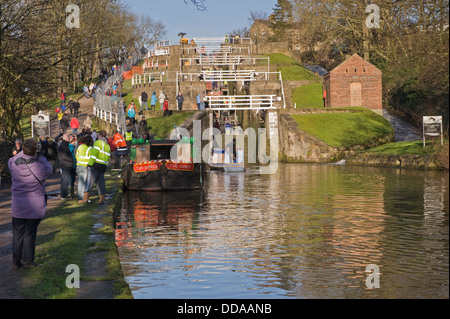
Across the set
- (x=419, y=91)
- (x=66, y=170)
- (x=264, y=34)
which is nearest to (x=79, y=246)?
(x=66, y=170)

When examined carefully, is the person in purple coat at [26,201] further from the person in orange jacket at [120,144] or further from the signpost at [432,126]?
the signpost at [432,126]

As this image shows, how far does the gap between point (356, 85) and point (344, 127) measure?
10.6 meters

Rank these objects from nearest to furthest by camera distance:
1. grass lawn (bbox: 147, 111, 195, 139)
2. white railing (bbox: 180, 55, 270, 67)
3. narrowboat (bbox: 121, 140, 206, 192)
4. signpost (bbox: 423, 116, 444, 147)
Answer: narrowboat (bbox: 121, 140, 206, 192) → signpost (bbox: 423, 116, 444, 147) → grass lawn (bbox: 147, 111, 195, 139) → white railing (bbox: 180, 55, 270, 67)

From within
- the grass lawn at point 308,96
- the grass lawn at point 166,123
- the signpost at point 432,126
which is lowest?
the signpost at point 432,126

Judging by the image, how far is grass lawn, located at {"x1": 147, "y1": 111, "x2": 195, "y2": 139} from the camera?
46.4 m

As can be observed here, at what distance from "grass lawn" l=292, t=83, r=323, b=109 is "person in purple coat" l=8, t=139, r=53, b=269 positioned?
5332cm

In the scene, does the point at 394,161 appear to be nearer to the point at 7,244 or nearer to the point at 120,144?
the point at 120,144

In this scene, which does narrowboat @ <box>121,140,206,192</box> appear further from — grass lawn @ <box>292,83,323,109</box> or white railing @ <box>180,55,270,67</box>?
white railing @ <box>180,55,270,67</box>

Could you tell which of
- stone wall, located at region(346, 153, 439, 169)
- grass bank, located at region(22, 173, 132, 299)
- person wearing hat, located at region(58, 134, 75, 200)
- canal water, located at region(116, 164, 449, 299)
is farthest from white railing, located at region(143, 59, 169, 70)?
grass bank, located at region(22, 173, 132, 299)

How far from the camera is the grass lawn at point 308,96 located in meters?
65.0

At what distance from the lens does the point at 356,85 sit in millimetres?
59000

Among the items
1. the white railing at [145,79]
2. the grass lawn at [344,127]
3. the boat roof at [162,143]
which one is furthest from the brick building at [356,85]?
the boat roof at [162,143]

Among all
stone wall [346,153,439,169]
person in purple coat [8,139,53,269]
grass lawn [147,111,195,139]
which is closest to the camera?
person in purple coat [8,139,53,269]

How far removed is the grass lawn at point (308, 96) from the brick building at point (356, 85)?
5.03 meters
